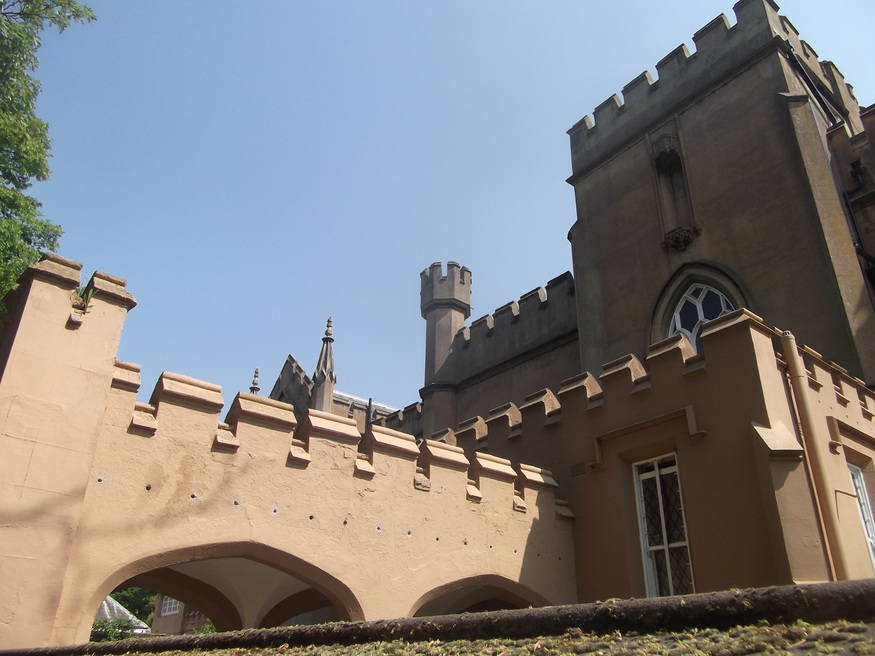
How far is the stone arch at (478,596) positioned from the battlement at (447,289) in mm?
11623

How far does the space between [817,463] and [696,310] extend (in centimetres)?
582

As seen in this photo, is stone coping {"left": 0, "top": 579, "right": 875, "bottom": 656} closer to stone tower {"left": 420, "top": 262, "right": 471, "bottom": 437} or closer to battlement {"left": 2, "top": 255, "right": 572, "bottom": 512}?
battlement {"left": 2, "top": 255, "right": 572, "bottom": 512}

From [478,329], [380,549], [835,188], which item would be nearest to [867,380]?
[835,188]

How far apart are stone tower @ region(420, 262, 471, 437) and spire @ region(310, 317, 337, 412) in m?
2.62

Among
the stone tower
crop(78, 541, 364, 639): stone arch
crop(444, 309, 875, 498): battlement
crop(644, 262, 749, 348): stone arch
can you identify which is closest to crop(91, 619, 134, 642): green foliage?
the stone tower

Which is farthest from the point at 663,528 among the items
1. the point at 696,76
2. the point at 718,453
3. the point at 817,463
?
the point at 696,76

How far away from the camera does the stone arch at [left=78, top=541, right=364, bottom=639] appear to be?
5.89m

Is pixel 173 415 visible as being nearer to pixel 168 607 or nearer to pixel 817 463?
pixel 817 463

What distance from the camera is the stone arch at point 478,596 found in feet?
26.3

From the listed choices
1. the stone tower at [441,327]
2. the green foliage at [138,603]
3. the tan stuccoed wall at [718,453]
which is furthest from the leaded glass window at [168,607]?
the tan stuccoed wall at [718,453]

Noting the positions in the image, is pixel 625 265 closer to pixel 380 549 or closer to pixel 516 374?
pixel 516 374

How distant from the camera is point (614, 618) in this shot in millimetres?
3436

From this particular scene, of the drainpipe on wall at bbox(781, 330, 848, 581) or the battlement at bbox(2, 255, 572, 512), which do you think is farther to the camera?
the drainpipe on wall at bbox(781, 330, 848, 581)

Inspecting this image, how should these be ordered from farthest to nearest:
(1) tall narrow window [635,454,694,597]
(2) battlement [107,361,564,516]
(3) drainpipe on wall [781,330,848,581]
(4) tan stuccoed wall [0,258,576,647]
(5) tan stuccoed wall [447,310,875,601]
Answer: (1) tall narrow window [635,454,694,597]
(5) tan stuccoed wall [447,310,875,601]
(3) drainpipe on wall [781,330,848,581]
(2) battlement [107,361,564,516]
(4) tan stuccoed wall [0,258,576,647]
